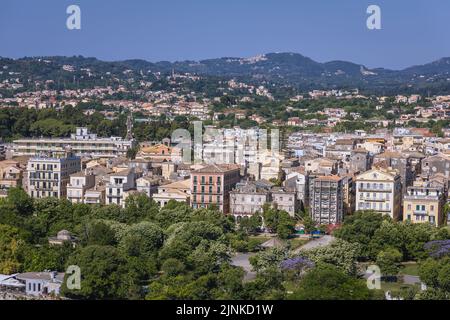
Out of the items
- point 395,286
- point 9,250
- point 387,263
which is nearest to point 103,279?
point 9,250

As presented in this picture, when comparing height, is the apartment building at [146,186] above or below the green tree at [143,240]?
above

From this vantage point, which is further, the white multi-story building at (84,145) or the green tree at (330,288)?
the white multi-story building at (84,145)

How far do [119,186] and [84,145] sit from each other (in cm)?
799

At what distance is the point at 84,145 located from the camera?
1000 inches

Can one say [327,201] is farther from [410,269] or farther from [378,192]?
[410,269]

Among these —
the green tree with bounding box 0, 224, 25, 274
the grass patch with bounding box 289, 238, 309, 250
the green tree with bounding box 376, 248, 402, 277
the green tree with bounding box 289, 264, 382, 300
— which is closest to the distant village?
the green tree with bounding box 0, 224, 25, 274

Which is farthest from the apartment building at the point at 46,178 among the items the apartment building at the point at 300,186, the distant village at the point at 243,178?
the apartment building at the point at 300,186

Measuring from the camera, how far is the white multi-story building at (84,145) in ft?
81.6

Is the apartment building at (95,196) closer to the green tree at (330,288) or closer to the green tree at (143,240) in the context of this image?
the green tree at (143,240)

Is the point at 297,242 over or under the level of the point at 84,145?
under

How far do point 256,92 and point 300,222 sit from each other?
48.1 metres

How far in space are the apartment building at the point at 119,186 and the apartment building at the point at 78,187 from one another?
0.50 m
